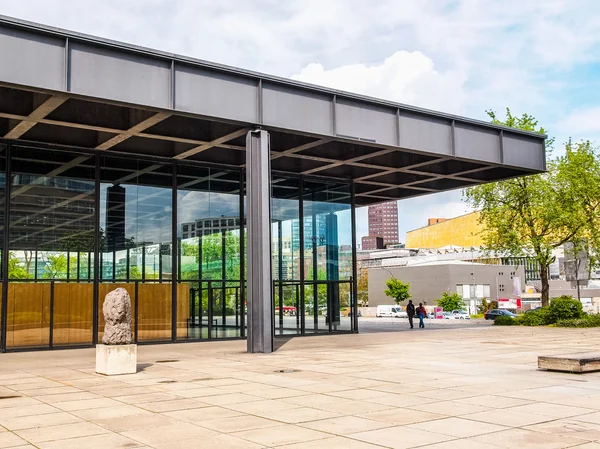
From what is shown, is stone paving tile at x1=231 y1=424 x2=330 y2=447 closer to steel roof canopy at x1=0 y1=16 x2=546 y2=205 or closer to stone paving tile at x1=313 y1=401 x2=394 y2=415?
stone paving tile at x1=313 y1=401 x2=394 y2=415

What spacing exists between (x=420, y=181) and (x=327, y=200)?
488cm

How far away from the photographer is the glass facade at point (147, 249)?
2166cm

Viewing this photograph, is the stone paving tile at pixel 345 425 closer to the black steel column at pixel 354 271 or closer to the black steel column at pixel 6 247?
the black steel column at pixel 6 247

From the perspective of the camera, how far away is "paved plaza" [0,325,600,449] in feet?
24.9

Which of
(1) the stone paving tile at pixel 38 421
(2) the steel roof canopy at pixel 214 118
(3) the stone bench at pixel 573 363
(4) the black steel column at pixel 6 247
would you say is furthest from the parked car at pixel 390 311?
(1) the stone paving tile at pixel 38 421

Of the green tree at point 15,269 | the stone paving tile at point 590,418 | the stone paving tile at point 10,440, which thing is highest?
the green tree at point 15,269

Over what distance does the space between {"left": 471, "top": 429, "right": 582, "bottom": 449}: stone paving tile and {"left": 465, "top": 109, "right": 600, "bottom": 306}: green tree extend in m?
34.8

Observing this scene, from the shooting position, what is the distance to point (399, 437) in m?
7.61

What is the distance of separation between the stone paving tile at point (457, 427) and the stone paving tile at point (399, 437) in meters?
0.19

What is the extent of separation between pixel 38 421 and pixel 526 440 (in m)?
6.38

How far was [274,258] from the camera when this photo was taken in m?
27.2

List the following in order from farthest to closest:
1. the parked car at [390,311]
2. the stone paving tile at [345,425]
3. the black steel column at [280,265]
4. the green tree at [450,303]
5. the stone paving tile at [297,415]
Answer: the green tree at [450,303]
the parked car at [390,311]
the black steel column at [280,265]
the stone paving tile at [297,415]
the stone paving tile at [345,425]

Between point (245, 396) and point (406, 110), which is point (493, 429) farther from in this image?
point (406, 110)

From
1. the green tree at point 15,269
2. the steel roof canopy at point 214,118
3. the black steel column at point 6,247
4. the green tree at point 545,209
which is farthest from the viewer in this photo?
the green tree at point 545,209
